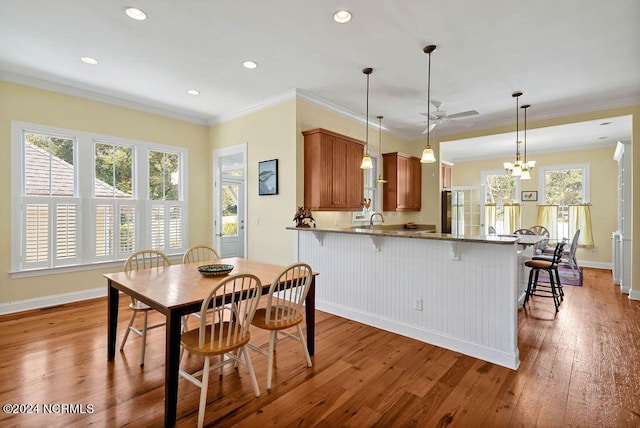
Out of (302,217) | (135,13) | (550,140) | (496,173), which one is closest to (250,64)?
(135,13)

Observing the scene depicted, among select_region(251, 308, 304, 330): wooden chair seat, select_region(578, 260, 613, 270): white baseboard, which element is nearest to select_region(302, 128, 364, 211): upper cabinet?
select_region(251, 308, 304, 330): wooden chair seat

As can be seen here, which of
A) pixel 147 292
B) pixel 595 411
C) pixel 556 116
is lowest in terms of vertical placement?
pixel 595 411

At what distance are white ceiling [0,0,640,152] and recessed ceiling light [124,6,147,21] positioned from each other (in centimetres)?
5

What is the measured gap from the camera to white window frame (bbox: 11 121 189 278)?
12.3 ft

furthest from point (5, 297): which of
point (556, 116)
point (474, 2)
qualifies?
point (556, 116)

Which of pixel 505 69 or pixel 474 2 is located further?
pixel 505 69

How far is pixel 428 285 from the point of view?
3094 mm

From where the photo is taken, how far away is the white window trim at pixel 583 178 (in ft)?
23.0

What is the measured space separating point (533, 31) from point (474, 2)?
2.63 feet

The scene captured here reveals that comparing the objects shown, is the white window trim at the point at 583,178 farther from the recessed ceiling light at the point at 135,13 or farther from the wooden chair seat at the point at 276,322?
the recessed ceiling light at the point at 135,13

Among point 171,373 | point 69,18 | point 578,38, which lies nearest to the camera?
point 171,373

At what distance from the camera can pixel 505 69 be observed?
349 cm

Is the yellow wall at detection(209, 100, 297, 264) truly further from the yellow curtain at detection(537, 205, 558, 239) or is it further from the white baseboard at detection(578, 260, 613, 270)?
the white baseboard at detection(578, 260, 613, 270)

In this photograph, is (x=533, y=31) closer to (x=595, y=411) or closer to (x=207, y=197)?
(x=595, y=411)
